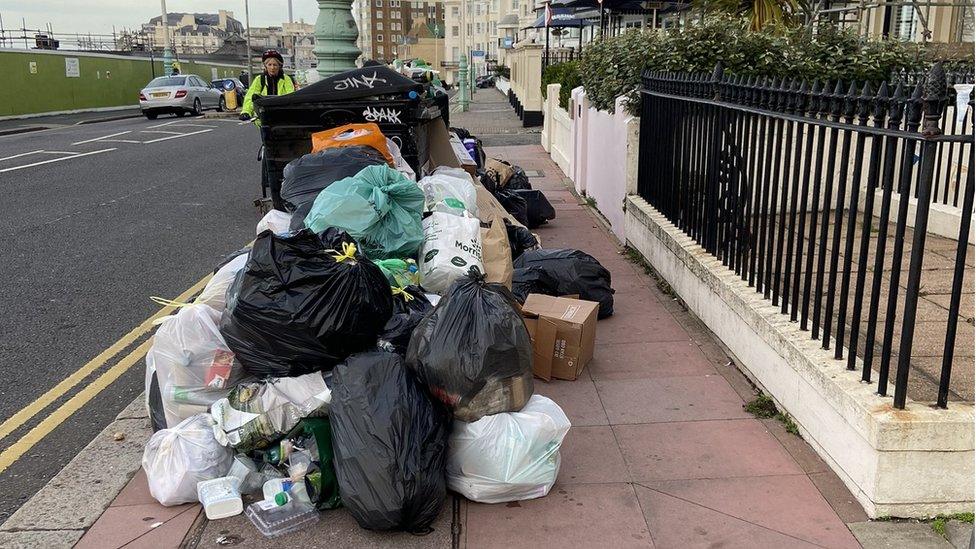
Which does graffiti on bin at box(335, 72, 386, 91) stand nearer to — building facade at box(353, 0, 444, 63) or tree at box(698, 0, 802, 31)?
tree at box(698, 0, 802, 31)

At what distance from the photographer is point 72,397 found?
4.60 meters

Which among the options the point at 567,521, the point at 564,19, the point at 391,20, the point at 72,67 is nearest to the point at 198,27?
the point at 391,20

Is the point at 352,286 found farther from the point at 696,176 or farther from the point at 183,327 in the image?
A: the point at 696,176

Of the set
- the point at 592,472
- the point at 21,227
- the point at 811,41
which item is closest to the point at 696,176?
the point at 592,472

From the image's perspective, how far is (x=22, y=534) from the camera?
3.18 m

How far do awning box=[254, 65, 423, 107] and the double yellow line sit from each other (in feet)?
8.20

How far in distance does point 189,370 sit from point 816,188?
2.93 meters

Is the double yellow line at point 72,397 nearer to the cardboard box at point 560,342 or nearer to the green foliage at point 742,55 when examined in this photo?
the cardboard box at point 560,342

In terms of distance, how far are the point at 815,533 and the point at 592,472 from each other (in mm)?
904

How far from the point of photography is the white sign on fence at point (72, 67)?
31719 mm

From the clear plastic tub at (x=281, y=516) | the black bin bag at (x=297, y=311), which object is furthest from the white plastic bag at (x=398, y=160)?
the clear plastic tub at (x=281, y=516)

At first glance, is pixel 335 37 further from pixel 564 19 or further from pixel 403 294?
pixel 564 19

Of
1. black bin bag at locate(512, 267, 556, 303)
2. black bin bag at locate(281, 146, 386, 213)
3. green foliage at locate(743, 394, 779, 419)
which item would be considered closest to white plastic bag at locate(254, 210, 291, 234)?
black bin bag at locate(281, 146, 386, 213)

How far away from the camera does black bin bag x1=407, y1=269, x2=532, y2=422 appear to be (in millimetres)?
3236
